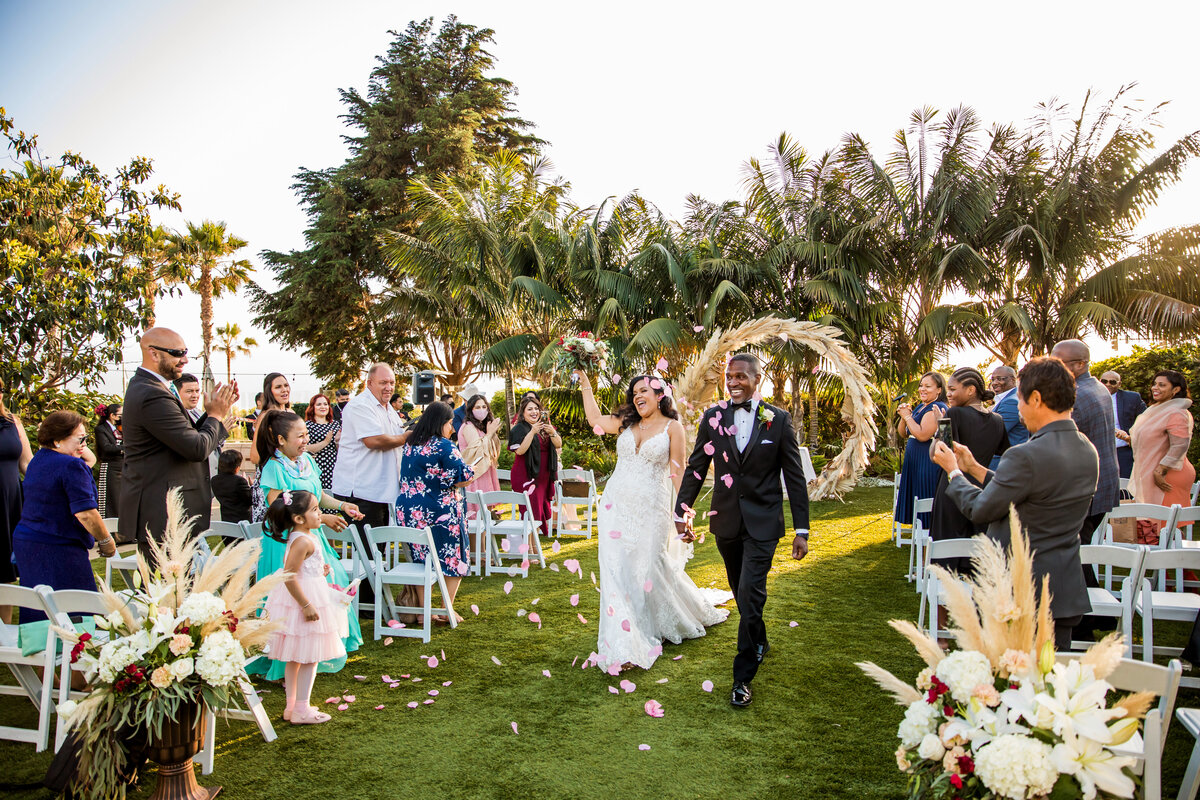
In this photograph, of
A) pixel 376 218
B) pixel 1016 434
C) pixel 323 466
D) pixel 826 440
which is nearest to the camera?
pixel 1016 434

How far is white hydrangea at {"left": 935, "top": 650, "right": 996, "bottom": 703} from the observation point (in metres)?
2.29

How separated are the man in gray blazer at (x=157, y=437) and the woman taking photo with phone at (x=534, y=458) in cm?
512

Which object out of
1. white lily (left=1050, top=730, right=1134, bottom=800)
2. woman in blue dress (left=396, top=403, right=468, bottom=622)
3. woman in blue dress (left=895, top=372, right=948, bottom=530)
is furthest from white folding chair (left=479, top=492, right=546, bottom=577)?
white lily (left=1050, top=730, right=1134, bottom=800)

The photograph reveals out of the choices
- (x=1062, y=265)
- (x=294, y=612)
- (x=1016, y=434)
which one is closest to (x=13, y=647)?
(x=294, y=612)

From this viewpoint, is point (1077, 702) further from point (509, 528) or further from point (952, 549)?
point (509, 528)

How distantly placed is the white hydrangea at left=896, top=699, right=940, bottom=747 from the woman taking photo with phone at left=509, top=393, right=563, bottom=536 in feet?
24.6

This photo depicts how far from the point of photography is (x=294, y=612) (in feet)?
14.9

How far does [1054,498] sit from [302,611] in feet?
13.1

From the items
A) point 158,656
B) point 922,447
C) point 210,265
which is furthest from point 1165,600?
point 210,265

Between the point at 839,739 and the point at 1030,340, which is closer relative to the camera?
the point at 839,739

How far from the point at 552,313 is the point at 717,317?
3618 mm

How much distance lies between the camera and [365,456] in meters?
6.71

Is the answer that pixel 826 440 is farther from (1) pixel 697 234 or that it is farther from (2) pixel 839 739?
(2) pixel 839 739

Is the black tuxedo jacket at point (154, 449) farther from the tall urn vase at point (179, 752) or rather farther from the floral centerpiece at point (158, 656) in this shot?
the tall urn vase at point (179, 752)
